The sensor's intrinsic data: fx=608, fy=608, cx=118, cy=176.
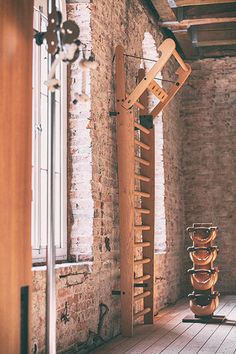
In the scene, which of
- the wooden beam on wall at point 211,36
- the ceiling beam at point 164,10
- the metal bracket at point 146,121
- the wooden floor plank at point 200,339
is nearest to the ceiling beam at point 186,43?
the wooden beam on wall at point 211,36

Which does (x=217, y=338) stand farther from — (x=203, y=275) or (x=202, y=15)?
(x=202, y=15)

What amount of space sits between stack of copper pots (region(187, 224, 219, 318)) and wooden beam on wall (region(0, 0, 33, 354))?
13.3ft

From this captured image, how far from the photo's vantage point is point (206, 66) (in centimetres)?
985

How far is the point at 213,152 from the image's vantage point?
9711 millimetres

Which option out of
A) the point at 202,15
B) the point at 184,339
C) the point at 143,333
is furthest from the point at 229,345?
the point at 202,15

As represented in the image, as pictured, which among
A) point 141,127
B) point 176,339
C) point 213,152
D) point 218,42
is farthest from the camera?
point 213,152

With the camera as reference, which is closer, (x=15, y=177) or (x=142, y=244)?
(x=15, y=177)

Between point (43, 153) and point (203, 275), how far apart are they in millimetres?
2550

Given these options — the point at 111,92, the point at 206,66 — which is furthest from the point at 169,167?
the point at 111,92

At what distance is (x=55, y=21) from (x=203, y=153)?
735 centimetres

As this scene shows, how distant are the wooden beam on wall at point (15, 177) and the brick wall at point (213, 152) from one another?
23.8 ft

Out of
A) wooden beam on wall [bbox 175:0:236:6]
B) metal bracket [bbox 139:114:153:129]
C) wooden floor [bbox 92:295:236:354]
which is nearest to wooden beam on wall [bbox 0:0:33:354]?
wooden floor [bbox 92:295:236:354]

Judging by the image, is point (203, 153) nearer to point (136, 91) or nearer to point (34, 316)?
point (136, 91)

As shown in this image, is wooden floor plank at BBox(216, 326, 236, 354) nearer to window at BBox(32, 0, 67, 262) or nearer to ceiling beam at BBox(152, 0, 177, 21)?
window at BBox(32, 0, 67, 262)
